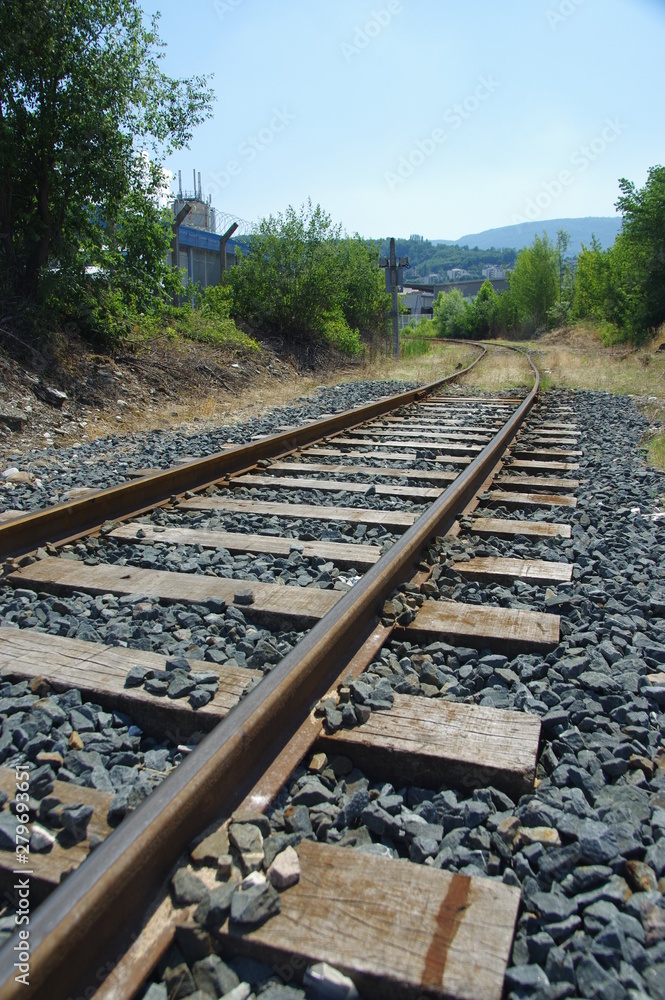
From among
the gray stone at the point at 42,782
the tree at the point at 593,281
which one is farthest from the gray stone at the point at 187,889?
the tree at the point at 593,281

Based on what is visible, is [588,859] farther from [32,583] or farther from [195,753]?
[32,583]

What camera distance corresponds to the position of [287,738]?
1.92 metres

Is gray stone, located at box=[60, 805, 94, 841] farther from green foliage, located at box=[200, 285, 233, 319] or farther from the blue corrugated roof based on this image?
the blue corrugated roof

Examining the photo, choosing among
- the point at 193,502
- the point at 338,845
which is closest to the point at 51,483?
the point at 193,502

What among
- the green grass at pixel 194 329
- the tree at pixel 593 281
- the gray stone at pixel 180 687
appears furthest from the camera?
the tree at pixel 593 281

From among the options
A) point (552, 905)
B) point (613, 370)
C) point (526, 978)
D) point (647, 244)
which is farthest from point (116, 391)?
point (647, 244)

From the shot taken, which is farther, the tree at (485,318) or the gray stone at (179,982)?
the tree at (485,318)

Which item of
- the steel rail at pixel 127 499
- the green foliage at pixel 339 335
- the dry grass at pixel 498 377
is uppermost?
the green foliage at pixel 339 335

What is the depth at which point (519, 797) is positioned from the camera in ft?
5.84

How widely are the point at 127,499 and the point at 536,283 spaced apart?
5770cm

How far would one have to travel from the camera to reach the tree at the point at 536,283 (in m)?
56.1

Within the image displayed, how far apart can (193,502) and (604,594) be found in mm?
2649

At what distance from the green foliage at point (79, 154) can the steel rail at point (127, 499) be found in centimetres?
491

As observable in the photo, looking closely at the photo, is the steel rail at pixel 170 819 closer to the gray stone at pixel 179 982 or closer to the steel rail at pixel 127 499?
the gray stone at pixel 179 982
